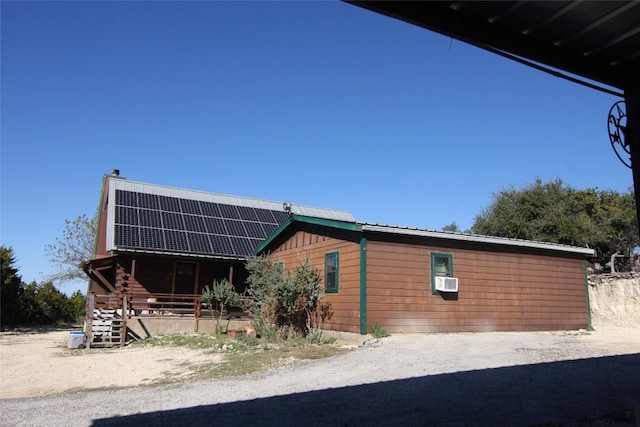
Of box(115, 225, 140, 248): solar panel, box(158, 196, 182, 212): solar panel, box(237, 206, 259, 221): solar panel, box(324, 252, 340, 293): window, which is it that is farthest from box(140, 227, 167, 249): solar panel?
box(324, 252, 340, 293): window

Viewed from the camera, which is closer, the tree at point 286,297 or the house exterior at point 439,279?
the house exterior at point 439,279

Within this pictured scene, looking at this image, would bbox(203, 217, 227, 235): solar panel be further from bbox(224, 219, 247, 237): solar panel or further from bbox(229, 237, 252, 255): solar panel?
bbox(229, 237, 252, 255): solar panel

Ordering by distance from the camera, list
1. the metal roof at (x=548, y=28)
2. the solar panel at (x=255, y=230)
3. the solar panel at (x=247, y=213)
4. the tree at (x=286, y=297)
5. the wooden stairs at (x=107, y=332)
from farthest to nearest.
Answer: the solar panel at (x=247, y=213)
the solar panel at (x=255, y=230)
the wooden stairs at (x=107, y=332)
the tree at (x=286, y=297)
the metal roof at (x=548, y=28)

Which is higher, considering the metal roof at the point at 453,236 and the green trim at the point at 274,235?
the green trim at the point at 274,235

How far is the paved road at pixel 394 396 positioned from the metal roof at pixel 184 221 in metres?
8.38

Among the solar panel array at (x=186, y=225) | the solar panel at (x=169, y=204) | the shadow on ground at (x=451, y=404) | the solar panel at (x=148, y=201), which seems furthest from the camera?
the solar panel at (x=169, y=204)

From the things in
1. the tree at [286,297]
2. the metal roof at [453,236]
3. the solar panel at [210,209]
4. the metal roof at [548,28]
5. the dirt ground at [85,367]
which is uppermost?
the solar panel at [210,209]

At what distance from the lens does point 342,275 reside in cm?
1293

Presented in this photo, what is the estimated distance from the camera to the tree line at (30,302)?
24.2 meters

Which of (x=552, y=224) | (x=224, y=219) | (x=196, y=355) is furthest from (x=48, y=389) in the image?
(x=552, y=224)

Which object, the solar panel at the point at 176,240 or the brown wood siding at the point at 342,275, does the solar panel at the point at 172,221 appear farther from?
the brown wood siding at the point at 342,275

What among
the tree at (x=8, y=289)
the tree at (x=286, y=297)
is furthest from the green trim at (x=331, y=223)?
the tree at (x=8, y=289)

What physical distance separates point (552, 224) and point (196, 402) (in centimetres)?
2754

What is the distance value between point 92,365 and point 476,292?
9825 mm
